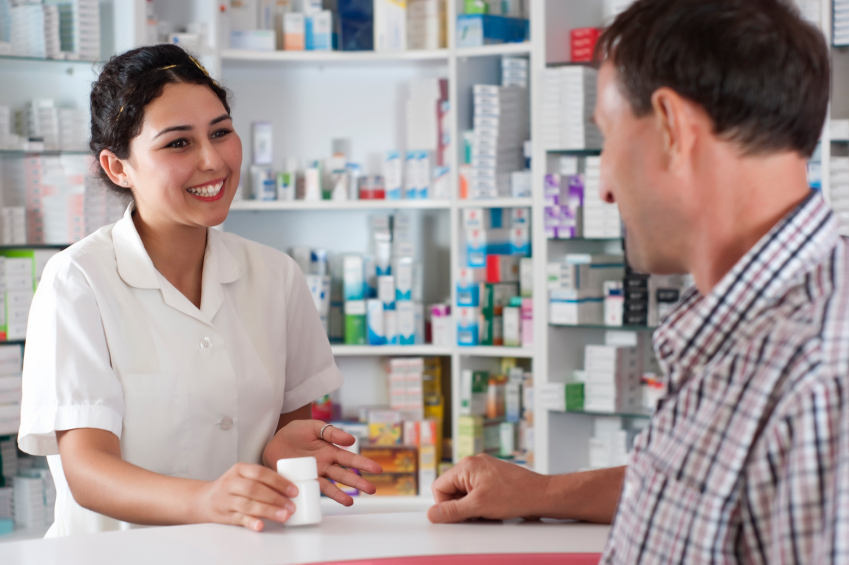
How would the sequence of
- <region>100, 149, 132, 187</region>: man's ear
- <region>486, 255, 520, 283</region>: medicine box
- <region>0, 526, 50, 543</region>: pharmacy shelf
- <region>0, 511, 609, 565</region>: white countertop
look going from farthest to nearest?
1. <region>486, 255, 520, 283</region>: medicine box
2. <region>0, 526, 50, 543</region>: pharmacy shelf
3. <region>100, 149, 132, 187</region>: man's ear
4. <region>0, 511, 609, 565</region>: white countertop

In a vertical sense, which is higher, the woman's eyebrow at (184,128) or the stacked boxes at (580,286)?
the woman's eyebrow at (184,128)

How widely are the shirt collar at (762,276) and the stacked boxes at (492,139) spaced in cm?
315

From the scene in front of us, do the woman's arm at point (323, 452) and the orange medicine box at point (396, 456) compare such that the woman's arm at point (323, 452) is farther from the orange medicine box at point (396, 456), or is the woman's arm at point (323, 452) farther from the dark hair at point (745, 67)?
the orange medicine box at point (396, 456)

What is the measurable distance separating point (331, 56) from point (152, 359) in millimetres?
2678

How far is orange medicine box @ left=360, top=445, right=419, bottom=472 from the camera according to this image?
412 cm

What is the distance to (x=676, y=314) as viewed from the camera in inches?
39.4

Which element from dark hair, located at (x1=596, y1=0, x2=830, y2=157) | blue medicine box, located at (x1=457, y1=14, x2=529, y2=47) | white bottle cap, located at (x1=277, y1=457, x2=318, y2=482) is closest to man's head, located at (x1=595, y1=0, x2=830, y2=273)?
dark hair, located at (x1=596, y1=0, x2=830, y2=157)

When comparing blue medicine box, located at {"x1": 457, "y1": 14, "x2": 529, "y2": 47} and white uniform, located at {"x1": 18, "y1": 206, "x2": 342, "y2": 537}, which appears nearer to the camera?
white uniform, located at {"x1": 18, "y1": 206, "x2": 342, "y2": 537}

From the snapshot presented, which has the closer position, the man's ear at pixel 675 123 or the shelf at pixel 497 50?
the man's ear at pixel 675 123

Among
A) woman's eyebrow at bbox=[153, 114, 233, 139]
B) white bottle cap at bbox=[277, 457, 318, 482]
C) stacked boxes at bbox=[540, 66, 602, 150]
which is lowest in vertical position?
white bottle cap at bbox=[277, 457, 318, 482]

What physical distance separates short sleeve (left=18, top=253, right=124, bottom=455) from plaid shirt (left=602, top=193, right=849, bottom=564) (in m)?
1.15

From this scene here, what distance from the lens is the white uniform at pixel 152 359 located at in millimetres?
1682

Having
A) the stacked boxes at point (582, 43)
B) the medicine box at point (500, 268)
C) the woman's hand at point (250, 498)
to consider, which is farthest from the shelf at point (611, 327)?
the woman's hand at point (250, 498)

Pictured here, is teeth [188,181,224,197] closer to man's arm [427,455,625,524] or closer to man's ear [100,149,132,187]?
man's ear [100,149,132,187]
